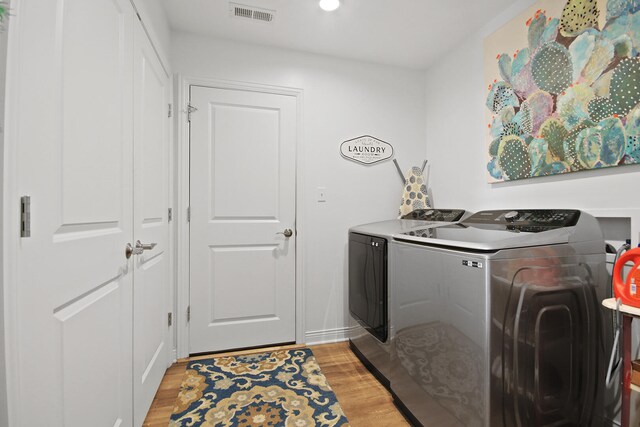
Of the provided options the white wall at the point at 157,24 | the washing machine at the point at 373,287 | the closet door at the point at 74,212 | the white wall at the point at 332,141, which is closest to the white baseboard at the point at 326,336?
the white wall at the point at 332,141

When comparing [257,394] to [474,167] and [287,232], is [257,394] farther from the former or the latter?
[474,167]

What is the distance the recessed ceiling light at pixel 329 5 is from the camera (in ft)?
6.08

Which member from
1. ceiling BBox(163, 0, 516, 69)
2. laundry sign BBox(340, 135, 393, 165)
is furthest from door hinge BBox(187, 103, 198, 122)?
laundry sign BBox(340, 135, 393, 165)

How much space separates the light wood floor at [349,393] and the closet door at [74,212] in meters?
0.42

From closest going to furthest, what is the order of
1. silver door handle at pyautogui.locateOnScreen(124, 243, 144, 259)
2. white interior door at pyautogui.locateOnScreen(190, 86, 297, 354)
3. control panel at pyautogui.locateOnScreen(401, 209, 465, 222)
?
silver door handle at pyautogui.locateOnScreen(124, 243, 144, 259)
control panel at pyautogui.locateOnScreen(401, 209, 465, 222)
white interior door at pyautogui.locateOnScreen(190, 86, 297, 354)

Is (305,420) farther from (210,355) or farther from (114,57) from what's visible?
(114,57)

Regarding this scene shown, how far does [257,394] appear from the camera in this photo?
5.79ft

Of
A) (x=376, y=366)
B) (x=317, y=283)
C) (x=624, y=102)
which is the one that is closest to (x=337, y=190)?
(x=317, y=283)

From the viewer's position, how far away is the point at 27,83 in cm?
69

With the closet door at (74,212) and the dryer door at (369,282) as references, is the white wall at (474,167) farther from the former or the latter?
the closet door at (74,212)

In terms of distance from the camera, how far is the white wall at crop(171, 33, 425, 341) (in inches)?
94.7

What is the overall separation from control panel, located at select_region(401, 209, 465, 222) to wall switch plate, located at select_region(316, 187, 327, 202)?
704 mm

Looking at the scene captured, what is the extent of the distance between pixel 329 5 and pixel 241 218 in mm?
1581

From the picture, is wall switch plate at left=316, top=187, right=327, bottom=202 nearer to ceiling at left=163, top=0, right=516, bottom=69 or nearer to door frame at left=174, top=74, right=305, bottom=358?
door frame at left=174, top=74, right=305, bottom=358
